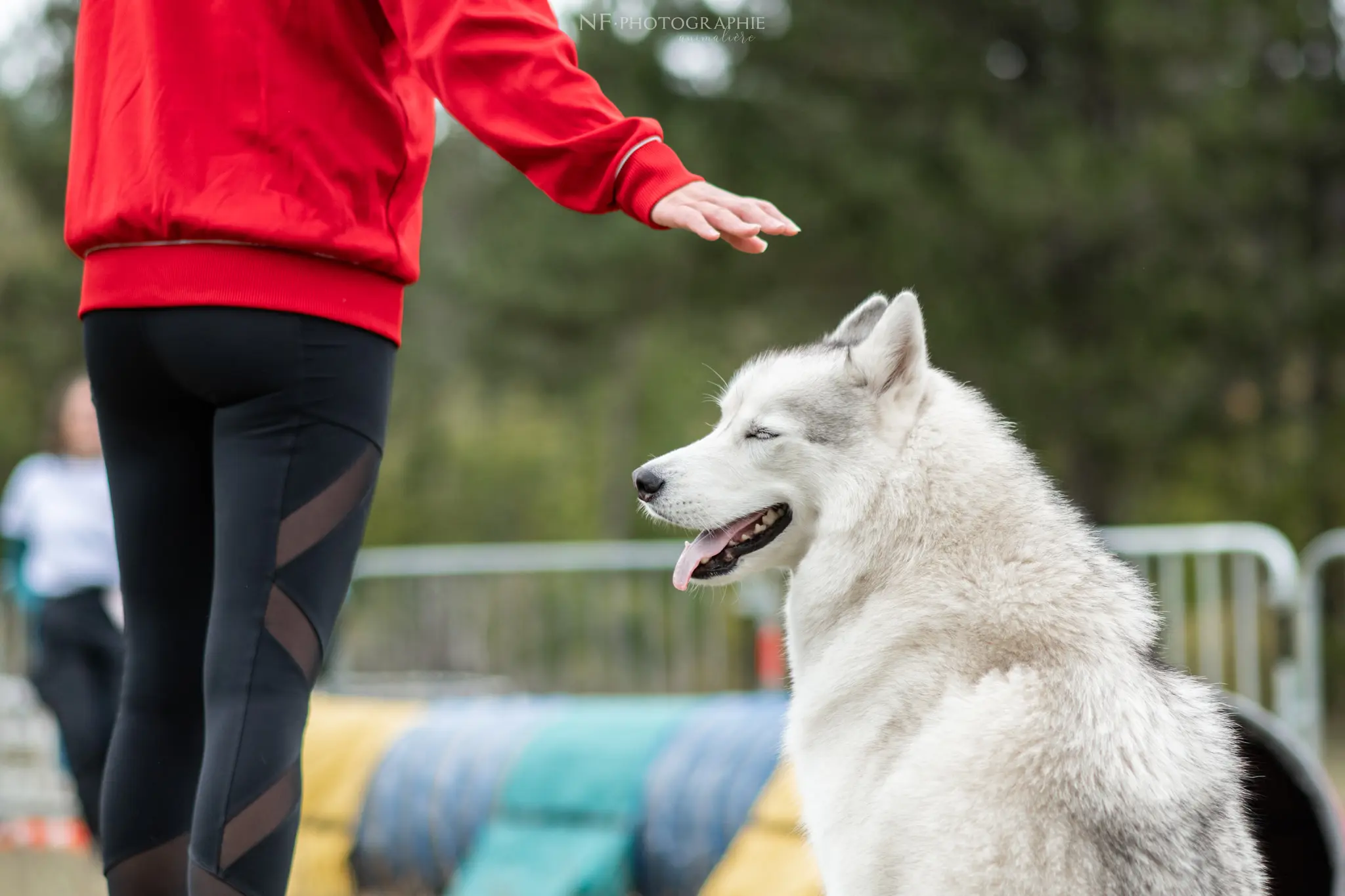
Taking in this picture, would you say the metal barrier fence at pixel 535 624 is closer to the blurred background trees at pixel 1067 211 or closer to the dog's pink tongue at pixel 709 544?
the blurred background trees at pixel 1067 211

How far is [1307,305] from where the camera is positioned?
1209 cm

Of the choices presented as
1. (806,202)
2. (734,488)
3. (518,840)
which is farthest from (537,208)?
(734,488)

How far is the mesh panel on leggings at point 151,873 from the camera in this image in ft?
6.77

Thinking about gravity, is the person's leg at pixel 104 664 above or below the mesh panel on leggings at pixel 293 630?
below

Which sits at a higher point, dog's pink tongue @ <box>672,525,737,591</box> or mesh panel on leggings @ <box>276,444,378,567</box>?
mesh panel on leggings @ <box>276,444,378,567</box>

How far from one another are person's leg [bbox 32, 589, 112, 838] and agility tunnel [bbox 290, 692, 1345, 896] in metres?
0.89

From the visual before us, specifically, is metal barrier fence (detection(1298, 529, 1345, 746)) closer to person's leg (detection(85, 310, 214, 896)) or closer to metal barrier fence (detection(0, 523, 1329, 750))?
metal barrier fence (detection(0, 523, 1329, 750))

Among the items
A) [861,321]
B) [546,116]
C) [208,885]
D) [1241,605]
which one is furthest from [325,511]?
[1241,605]

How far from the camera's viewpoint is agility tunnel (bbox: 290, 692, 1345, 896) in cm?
470

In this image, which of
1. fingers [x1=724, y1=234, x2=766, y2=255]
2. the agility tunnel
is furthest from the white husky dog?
the agility tunnel

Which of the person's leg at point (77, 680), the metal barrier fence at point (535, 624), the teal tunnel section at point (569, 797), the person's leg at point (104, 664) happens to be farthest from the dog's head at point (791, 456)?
the metal barrier fence at point (535, 624)

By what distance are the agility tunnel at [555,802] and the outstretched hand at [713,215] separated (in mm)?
2762

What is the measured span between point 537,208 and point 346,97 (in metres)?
14.8

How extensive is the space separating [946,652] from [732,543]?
0.59 m
